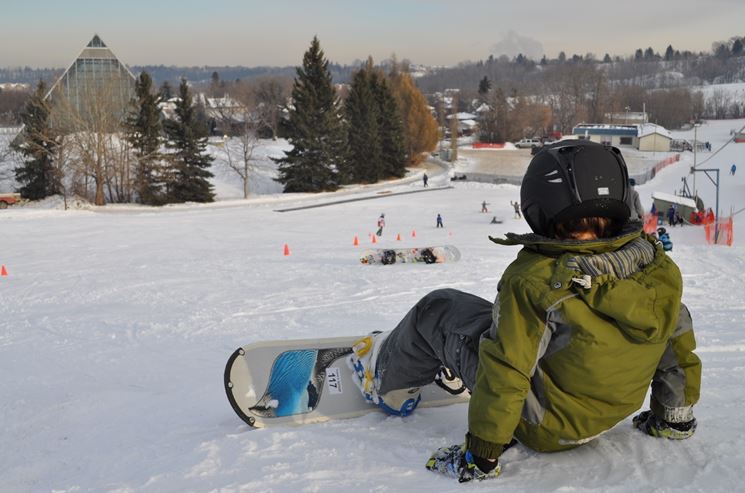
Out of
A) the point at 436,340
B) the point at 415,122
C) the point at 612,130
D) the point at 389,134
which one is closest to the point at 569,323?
the point at 436,340

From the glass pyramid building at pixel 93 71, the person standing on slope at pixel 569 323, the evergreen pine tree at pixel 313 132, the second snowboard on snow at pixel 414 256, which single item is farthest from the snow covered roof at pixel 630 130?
the person standing on slope at pixel 569 323

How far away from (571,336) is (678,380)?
82 centimetres

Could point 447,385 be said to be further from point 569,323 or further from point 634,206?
point 634,206

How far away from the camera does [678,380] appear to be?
9.71 ft

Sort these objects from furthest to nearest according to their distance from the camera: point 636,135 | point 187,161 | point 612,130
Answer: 1. point 612,130
2. point 636,135
3. point 187,161

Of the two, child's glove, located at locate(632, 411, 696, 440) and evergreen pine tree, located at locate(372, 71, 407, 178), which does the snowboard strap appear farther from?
evergreen pine tree, located at locate(372, 71, 407, 178)

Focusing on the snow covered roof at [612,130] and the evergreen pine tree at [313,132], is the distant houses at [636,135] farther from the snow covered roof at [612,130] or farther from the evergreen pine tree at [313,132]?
the evergreen pine tree at [313,132]

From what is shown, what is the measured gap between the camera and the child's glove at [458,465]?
8.97ft

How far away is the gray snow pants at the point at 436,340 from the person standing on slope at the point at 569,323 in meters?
0.01

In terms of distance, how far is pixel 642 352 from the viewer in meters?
2.64

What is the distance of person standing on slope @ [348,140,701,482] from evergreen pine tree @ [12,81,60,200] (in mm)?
41660

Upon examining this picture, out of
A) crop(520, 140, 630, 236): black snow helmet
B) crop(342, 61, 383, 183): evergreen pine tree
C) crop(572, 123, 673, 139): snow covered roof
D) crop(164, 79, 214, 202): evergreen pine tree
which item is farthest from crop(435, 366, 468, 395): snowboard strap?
crop(572, 123, 673, 139): snow covered roof

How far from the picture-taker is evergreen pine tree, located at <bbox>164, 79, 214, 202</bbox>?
40.4 m

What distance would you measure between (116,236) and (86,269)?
8.13 m
